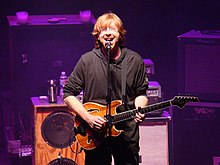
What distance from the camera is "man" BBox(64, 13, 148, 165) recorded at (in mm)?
5086

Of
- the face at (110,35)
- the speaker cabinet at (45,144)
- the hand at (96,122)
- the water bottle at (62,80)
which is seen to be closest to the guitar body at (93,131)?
the hand at (96,122)

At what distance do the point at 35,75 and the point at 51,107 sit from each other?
2.21 feet

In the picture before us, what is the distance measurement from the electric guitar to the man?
0.10ft

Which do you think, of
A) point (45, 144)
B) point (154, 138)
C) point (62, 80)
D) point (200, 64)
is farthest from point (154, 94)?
point (45, 144)

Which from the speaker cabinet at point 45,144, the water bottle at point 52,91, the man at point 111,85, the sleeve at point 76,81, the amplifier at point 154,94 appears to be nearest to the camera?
the man at point 111,85

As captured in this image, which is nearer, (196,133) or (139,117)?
(139,117)

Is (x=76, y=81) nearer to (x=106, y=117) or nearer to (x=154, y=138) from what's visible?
(x=106, y=117)

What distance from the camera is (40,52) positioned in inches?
284

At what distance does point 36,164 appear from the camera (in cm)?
672

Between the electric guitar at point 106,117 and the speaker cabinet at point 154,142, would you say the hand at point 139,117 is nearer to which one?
the electric guitar at point 106,117

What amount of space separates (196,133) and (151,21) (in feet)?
6.30

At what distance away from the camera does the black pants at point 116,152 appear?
5.10 meters

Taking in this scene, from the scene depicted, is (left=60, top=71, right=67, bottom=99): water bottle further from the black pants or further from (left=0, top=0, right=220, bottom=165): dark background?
the black pants

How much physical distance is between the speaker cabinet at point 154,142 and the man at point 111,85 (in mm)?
1684
